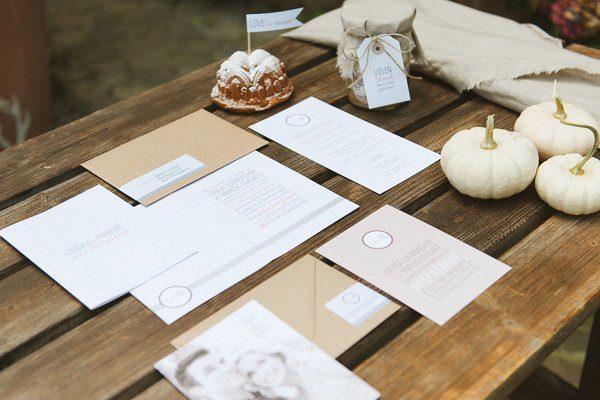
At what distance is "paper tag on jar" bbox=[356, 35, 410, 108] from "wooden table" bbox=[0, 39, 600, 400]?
0.05 meters

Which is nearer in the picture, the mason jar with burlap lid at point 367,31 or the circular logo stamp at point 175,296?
the circular logo stamp at point 175,296

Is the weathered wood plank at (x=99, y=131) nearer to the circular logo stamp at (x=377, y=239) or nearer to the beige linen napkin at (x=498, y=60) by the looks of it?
the beige linen napkin at (x=498, y=60)

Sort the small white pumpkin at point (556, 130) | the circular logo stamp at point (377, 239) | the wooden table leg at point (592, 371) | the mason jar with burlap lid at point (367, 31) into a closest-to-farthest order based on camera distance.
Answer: the circular logo stamp at point (377, 239) < the small white pumpkin at point (556, 130) < the mason jar with burlap lid at point (367, 31) < the wooden table leg at point (592, 371)

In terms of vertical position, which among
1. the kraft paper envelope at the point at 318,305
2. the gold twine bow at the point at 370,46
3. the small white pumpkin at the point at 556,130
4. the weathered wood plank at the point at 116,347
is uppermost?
the gold twine bow at the point at 370,46

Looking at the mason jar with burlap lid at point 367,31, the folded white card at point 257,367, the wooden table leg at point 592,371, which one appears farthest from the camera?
the wooden table leg at point 592,371

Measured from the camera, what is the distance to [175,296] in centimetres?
99

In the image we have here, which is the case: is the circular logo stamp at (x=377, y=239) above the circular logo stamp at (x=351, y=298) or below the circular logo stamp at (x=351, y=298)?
above

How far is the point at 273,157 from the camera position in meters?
1.28

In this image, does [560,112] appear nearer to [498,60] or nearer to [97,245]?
[498,60]

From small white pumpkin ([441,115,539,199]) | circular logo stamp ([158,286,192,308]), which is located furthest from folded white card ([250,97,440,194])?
circular logo stamp ([158,286,192,308])

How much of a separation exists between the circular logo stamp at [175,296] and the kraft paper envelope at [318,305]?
0.05 m

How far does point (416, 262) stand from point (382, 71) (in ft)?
1.45

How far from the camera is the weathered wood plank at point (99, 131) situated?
126 cm

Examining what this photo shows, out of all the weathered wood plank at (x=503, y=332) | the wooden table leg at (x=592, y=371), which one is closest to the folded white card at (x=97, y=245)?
the weathered wood plank at (x=503, y=332)
